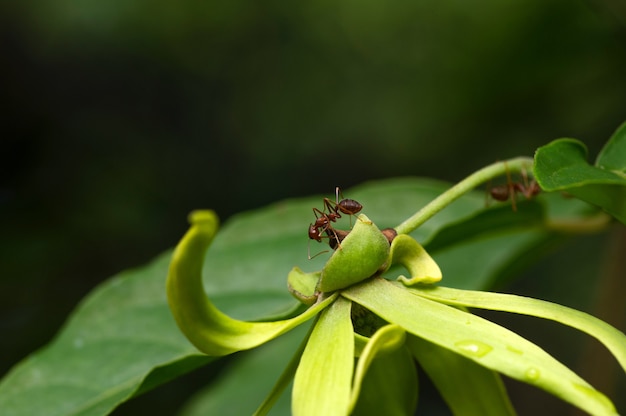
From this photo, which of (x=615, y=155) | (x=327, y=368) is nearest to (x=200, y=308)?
(x=327, y=368)

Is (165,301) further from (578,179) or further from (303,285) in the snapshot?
Result: (578,179)

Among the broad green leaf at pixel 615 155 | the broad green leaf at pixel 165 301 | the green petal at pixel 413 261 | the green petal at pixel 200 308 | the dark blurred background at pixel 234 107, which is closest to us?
the green petal at pixel 200 308

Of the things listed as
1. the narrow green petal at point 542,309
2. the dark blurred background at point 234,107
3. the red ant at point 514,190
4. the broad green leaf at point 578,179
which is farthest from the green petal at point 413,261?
the dark blurred background at point 234,107

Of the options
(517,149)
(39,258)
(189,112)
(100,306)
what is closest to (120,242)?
(39,258)

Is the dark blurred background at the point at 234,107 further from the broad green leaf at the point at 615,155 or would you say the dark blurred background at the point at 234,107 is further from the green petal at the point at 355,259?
the green petal at the point at 355,259

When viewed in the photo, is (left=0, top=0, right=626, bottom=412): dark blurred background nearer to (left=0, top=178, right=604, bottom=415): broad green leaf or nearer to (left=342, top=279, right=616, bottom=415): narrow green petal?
(left=0, top=178, right=604, bottom=415): broad green leaf
